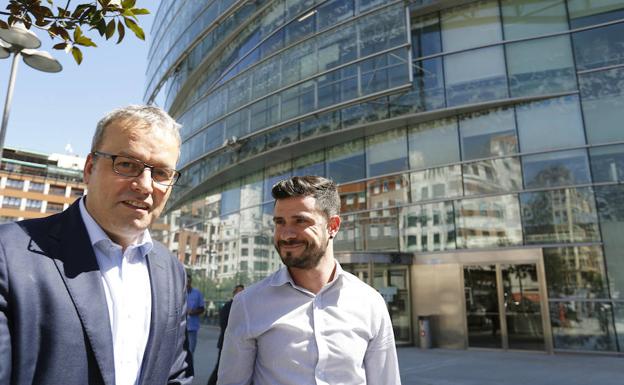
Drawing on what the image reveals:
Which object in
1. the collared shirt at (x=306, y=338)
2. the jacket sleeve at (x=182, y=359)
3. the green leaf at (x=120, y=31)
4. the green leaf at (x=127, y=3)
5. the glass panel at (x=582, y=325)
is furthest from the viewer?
the glass panel at (x=582, y=325)

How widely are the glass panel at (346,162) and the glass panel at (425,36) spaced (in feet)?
12.1

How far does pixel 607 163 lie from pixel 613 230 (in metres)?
1.81

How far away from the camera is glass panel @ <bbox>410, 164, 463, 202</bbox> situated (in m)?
12.9

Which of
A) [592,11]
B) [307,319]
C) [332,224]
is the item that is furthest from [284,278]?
[592,11]

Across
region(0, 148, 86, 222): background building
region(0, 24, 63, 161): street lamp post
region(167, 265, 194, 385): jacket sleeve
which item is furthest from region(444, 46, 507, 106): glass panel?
region(0, 148, 86, 222): background building

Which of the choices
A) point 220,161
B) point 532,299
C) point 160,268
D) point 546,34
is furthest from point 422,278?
point 160,268

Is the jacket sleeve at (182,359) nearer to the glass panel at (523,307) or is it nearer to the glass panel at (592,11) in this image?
the glass panel at (523,307)

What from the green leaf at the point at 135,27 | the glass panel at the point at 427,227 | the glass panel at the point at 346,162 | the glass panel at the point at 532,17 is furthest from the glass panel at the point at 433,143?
the green leaf at the point at 135,27

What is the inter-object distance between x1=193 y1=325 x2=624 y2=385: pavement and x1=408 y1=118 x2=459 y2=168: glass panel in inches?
226

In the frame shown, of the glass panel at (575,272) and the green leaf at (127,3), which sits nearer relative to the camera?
the green leaf at (127,3)

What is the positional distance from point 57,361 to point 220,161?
18.0 metres

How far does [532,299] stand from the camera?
11.3 m

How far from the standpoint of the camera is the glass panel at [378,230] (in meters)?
13.7

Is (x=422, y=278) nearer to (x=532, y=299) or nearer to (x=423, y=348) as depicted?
(x=423, y=348)
